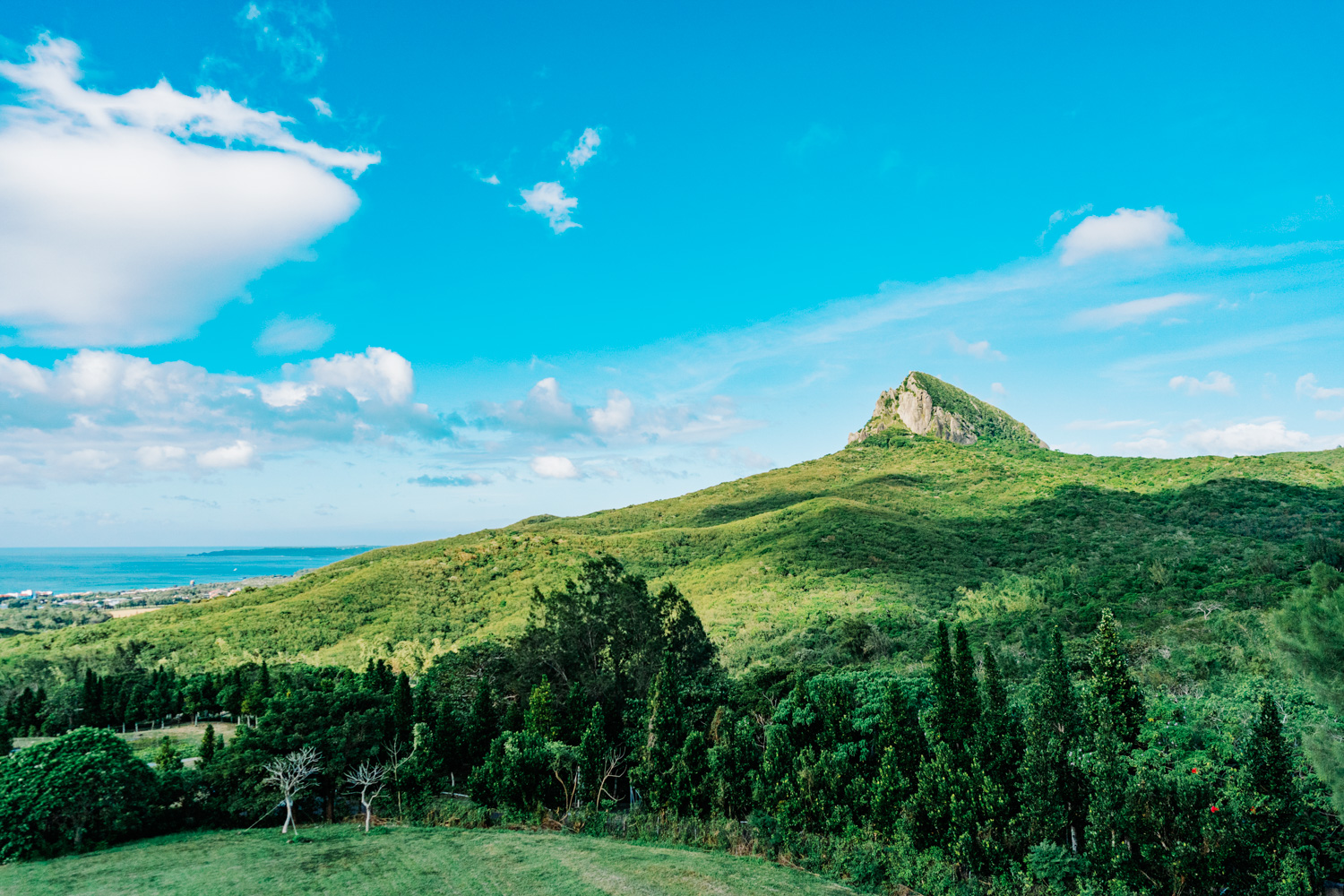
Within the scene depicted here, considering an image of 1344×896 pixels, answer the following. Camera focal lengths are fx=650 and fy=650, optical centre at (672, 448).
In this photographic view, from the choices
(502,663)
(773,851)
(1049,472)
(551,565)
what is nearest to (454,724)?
(502,663)

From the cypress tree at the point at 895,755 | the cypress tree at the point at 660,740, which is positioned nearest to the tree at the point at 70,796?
the cypress tree at the point at 660,740

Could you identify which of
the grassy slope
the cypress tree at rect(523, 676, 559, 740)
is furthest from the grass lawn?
the grassy slope

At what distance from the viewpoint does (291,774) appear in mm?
23094

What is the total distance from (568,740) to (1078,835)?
61.7 feet

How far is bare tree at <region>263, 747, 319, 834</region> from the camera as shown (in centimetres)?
2242

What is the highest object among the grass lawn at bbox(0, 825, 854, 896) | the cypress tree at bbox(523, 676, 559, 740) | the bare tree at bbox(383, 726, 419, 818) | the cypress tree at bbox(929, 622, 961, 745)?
the cypress tree at bbox(929, 622, 961, 745)

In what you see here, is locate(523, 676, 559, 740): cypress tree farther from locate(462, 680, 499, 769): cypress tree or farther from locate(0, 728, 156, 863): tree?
locate(0, 728, 156, 863): tree

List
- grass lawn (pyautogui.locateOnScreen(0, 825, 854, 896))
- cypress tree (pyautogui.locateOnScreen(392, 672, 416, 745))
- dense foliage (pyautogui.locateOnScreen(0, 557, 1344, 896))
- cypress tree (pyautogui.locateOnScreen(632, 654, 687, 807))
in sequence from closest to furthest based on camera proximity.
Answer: dense foliage (pyautogui.locateOnScreen(0, 557, 1344, 896)) < grass lawn (pyautogui.locateOnScreen(0, 825, 854, 896)) < cypress tree (pyautogui.locateOnScreen(632, 654, 687, 807)) < cypress tree (pyautogui.locateOnScreen(392, 672, 416, 745))

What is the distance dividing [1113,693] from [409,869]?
851 inches

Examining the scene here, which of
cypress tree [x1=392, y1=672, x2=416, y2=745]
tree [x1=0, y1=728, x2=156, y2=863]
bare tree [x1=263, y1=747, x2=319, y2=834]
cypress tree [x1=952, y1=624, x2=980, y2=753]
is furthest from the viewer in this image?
cypress tree [x1=392, y1=672, x2=416, y2=745]

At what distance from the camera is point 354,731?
87.2 feet

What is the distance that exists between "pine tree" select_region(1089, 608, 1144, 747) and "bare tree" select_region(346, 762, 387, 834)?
24292 mm

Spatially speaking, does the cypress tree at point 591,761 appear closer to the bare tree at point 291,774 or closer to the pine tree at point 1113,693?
the bare tree at point 291,774

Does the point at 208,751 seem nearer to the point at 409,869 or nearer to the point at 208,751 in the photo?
the point at 208,751
